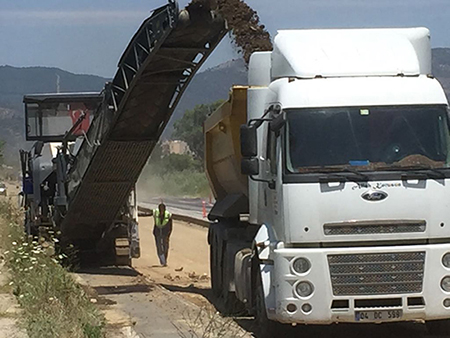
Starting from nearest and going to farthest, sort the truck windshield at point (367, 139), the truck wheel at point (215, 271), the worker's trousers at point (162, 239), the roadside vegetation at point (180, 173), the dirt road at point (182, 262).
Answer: the truck windshield at point (367, 139)
the truck wheel at point (215, 271)
the dirt road at point (182, 262)
the worker's trousers at point (162, 239)
the roadside vegetation at point (180, 173)

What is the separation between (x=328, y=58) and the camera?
10.9m

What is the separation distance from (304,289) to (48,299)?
3998 mm

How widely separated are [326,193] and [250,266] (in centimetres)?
205

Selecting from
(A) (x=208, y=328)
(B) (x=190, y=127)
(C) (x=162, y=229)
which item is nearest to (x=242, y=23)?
(A) (x=208, y=328)

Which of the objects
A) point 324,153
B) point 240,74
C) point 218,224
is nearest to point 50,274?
point 218,224

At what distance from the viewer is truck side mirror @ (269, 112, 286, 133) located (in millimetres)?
10348

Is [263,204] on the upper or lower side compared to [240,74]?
lower

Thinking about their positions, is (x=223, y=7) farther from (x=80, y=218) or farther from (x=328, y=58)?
(x=80, y=218)

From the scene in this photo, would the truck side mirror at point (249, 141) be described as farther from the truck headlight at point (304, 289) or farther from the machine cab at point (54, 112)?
the machine cab at point (54, 112)

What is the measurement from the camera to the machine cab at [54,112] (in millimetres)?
20969

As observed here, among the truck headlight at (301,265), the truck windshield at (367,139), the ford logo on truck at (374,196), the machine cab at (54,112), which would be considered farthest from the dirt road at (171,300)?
the machine cab at (54,112)

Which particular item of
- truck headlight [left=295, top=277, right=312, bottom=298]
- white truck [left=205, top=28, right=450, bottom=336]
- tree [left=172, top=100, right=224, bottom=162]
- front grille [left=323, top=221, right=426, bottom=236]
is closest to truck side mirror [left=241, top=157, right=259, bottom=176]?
white truck [left=205, top=28, right=450, bottom=336]

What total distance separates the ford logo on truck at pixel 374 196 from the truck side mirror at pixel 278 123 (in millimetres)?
1207

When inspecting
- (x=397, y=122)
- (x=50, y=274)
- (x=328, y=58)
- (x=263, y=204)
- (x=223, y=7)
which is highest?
(x=223, y=7)
